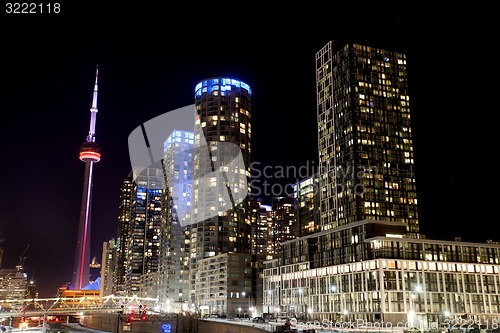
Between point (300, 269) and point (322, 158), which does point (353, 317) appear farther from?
point (322, 158)

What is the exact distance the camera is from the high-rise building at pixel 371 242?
367 feet

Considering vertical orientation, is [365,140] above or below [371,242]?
above

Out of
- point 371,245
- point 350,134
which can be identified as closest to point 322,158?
point 350,134

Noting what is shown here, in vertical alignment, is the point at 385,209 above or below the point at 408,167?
below

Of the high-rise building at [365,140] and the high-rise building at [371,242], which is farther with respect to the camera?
the high-rise building at [365,140]

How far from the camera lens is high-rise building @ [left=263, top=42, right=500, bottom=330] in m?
112

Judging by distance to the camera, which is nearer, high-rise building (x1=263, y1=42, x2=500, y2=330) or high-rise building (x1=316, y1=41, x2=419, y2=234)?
high-rise building (x1=263, y1=42, x2=500, y2=330)

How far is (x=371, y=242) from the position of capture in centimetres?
11544

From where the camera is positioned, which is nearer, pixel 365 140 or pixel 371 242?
pixel 371 242

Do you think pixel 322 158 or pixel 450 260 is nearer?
pixel 450 260

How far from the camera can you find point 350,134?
177125 millimetres

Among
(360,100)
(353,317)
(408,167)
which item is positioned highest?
(360,100)

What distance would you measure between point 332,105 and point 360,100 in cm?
1188

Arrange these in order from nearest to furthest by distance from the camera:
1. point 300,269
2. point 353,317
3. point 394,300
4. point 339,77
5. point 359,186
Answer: point 394,300 → point 353,317 → point 300,269 → point 359,186 → point 339,77
